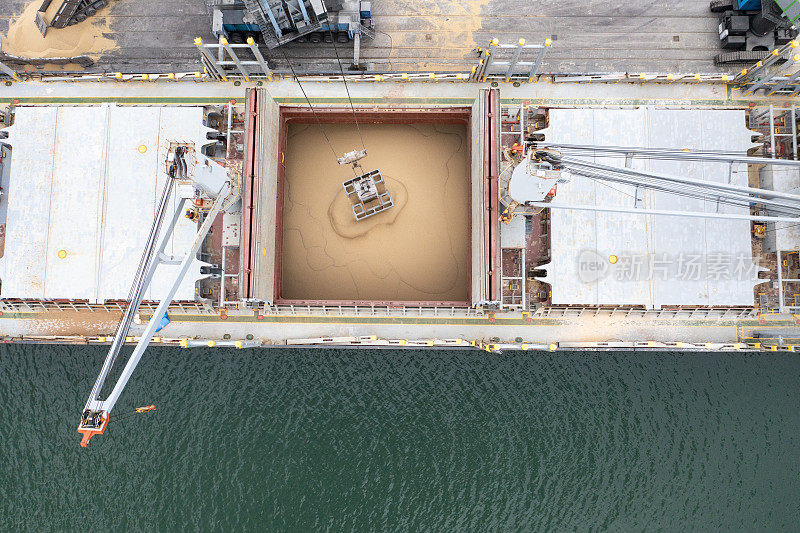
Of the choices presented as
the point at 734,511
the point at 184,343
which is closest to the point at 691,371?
the point at 734,511

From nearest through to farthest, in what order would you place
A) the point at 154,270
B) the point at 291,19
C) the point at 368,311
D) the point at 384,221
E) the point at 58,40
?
the point at 154,270 < the point at 368,311 < the point at 384,221 < the point at 291,19 < the point at 58,40

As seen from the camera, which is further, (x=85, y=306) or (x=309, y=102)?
(x=309, y=102)

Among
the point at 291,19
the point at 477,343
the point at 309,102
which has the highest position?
the point at 291,19

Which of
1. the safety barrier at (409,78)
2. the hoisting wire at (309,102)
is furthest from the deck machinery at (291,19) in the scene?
the safety barrier at (409,78)

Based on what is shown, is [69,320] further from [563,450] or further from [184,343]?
[563,450]

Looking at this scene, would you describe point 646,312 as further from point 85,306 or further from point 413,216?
point 85,306

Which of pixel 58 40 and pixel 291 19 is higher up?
pixel 291 19

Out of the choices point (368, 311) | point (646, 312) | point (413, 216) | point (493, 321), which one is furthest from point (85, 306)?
point (646, 312)
